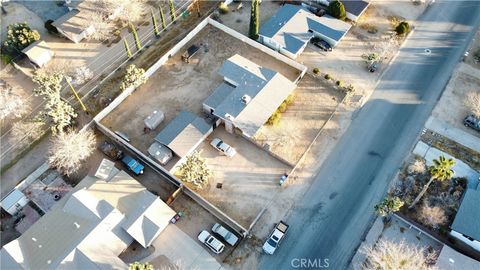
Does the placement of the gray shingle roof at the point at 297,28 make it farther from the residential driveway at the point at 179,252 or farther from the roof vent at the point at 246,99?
the residential driveway at the point at 179,252

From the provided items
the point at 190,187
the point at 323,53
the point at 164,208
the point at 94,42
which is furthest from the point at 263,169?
the point at 94,42

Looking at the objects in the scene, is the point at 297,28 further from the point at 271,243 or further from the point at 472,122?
the point at 271,243

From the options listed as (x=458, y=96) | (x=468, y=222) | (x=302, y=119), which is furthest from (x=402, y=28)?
(x=468, y=222)

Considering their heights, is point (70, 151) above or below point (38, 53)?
below

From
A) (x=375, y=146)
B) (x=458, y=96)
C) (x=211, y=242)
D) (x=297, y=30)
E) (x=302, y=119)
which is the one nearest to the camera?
(x=211, y=242)

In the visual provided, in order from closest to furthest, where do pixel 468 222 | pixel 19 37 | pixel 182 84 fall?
pixel 468 222, pixel 182 84, pixel 19 37

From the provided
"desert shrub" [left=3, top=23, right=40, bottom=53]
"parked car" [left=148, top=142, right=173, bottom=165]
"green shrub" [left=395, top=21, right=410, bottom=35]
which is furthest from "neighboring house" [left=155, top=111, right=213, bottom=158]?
"green shrub" [left=395, top=21, right=410, bottom=35]
